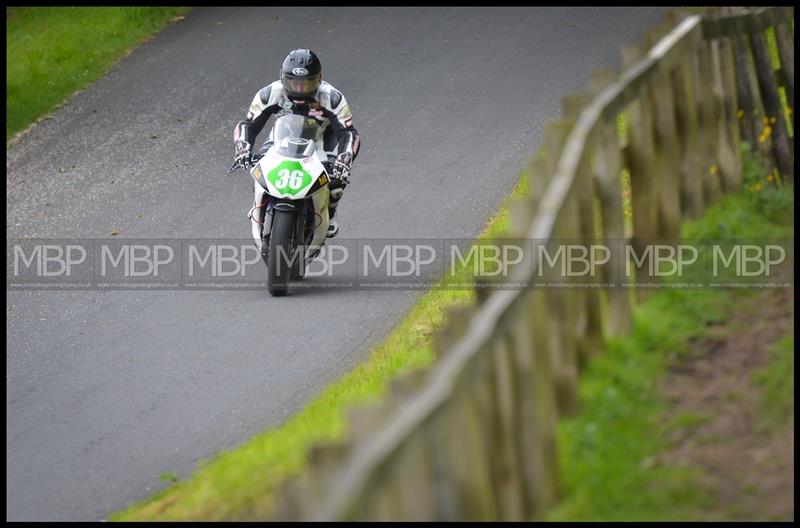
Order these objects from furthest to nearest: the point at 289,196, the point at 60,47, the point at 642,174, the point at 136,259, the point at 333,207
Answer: the point at 60,47 < the point at 136,259 < the point at 333,207 < the point at 289,196 < the point at 642,174

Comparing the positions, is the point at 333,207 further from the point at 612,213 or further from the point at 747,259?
the point at 612,213

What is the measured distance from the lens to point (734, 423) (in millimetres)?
5996

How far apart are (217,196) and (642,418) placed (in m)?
10.8

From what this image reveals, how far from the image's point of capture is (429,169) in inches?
655

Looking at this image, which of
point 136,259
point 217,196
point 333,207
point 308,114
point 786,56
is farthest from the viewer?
point 217,196

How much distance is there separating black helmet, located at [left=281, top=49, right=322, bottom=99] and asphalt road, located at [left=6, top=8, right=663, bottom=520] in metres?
1.90

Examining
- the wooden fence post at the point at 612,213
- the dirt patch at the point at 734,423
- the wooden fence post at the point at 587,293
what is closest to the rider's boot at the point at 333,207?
the wooden fence post at the point at 612,213

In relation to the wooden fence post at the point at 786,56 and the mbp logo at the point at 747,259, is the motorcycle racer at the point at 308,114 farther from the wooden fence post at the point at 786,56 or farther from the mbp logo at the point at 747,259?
the mbp logo at the point at 747,259

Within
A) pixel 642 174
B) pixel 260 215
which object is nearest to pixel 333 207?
pixel 260 215

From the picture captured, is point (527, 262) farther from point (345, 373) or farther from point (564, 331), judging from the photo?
point (345, 373)

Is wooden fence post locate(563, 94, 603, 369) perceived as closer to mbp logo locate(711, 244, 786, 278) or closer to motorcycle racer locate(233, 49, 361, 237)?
mbp logo locate(711, 244, 786, 278)

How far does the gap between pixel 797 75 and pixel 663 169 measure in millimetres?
2437

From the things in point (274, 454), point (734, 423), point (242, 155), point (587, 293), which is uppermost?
point (242, 155)

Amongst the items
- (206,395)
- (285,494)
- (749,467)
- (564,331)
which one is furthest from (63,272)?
(285,494)
